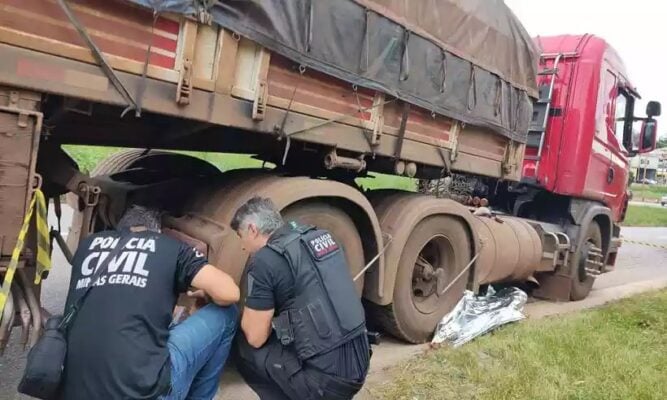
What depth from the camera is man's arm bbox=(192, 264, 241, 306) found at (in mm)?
2473

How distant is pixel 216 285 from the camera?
2.53m

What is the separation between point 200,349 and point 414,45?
2.34 m

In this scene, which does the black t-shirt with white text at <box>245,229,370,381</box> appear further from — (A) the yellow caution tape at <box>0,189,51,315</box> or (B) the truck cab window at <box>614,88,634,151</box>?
(B) the truck cab window at <box>614,88,634,151</box>

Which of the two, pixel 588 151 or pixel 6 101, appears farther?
pixel 588 151

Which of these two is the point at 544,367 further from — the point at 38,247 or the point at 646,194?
the point at 646,194

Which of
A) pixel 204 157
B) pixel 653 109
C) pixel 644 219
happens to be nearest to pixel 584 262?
pixel 653 109

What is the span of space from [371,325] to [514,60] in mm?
2491

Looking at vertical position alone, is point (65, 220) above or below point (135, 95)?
below

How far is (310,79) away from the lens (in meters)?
3.30

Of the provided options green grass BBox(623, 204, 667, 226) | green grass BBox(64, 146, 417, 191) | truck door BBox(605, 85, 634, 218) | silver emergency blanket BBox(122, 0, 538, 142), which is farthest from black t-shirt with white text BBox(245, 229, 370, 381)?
green grass BBox(623, 204, 667, 226)

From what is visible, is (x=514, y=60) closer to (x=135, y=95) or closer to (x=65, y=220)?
(x=135, y=95)

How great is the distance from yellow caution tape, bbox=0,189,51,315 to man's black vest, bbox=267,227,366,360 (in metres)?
0.93

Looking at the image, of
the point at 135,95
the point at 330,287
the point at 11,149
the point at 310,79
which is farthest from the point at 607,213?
the point at 11,149

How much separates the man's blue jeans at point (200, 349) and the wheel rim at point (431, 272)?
6.91 feet
